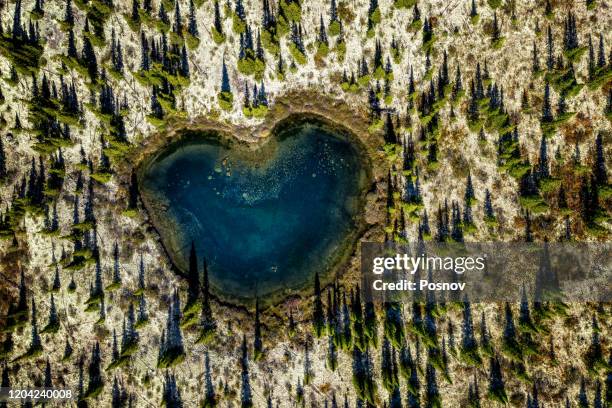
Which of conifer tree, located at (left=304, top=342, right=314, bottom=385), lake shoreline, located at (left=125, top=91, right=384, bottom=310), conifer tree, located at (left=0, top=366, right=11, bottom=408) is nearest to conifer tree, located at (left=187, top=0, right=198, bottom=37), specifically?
lake shoreline, located at (left=125, top=91, right=384, bottom=310)

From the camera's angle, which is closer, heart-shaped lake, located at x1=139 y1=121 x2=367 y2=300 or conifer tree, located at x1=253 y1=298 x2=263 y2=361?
conifer tree, located at x1=253 y1=298 x2=263 y2=361

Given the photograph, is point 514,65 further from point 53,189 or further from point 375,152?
point 53,189

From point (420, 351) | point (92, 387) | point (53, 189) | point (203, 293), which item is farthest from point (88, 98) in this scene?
point (420, 351)

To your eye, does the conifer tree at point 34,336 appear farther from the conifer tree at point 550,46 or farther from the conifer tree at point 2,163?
the conifer tree at point 550,46

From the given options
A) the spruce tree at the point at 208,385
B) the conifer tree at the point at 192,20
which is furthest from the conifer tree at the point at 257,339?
the conifer tree at the point at 192,20

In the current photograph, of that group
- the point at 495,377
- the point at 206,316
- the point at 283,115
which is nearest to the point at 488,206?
the point at 495,377

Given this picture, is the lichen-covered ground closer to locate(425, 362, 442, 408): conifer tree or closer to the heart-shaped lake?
locate(425, 362, 442, 408): conifer tree
